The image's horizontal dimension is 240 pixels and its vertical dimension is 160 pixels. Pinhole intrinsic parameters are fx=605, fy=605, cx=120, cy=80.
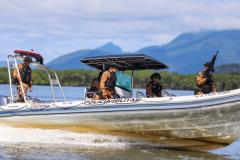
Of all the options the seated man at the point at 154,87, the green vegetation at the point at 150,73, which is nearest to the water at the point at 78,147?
the seated man at the point at 154,87

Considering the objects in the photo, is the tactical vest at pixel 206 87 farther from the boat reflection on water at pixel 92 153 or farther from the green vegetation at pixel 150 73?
the green vegetation at pixel 150 73

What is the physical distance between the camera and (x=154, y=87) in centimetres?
1609

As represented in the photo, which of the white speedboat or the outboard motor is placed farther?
the outboard motor

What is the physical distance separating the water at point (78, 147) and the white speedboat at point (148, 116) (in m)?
0.22

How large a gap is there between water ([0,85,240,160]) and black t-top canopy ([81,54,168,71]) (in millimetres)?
2126

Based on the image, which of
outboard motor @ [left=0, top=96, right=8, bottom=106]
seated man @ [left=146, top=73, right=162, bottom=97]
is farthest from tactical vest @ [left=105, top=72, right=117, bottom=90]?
outboard motor @ [left=0, top=96, right=8, bottom=106]

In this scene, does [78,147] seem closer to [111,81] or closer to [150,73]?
[111,81]

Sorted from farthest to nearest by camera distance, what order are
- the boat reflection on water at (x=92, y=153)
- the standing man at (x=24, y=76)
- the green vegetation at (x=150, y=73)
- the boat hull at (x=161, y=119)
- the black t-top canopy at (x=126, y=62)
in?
the green vegetation at (x=150, y=73), the standing man at (x=24, y=76), the black t-top canopy at (x=126, y=62), the boat hull at (x=161, y=119), the boat reflection on water at (x=92, y=153)

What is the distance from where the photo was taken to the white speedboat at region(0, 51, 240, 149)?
14.1m

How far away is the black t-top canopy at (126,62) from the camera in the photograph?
15.8 metres

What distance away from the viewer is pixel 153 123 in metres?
14.6

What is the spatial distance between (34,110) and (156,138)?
3.25m

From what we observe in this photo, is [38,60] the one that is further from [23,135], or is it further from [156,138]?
[156,138]

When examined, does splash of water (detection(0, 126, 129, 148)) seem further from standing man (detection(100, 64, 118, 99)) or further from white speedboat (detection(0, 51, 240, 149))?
standing man (detection(100, 64, 118, 99))
